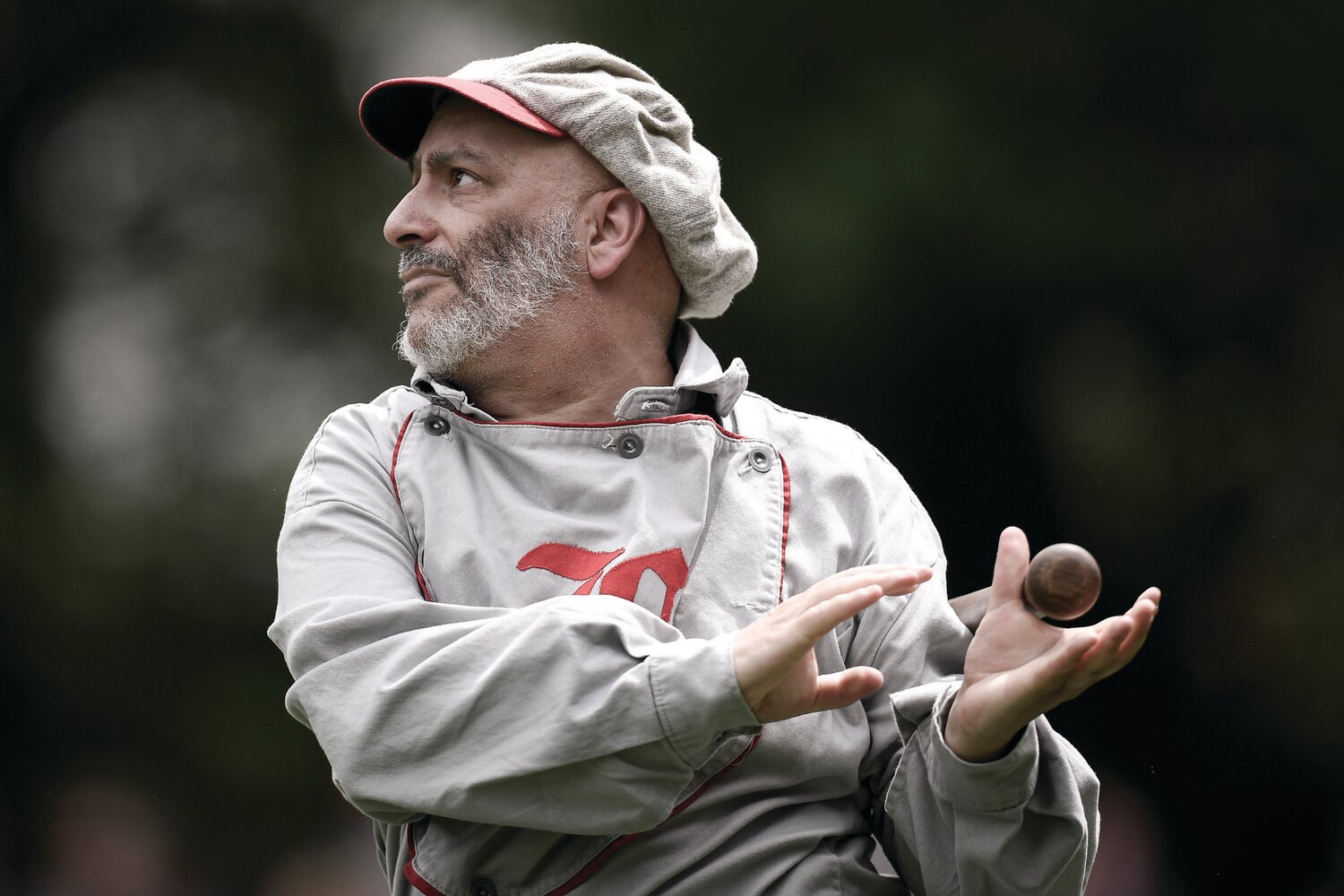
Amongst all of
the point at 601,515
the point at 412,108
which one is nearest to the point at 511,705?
the point at 601,515

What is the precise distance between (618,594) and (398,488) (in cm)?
34

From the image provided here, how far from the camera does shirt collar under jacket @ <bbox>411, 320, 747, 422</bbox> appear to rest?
1.92m

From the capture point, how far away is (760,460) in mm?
1958

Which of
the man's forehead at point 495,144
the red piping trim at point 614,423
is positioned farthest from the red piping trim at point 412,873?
the man's forehead at point 495,144

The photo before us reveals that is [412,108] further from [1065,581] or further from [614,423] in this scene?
[1065,581]

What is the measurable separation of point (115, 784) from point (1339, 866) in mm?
3037

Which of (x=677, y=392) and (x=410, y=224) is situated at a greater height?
(x=410, y=224)

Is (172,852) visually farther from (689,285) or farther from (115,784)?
(689,285)

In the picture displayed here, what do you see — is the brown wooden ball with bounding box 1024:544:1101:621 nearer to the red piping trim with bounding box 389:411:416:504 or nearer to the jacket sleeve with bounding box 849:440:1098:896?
the jacket sleeve with bounding box 849:440:1098:896

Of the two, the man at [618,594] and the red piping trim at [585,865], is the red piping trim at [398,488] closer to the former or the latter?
the man at [618,594]

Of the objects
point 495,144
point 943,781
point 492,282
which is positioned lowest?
point 943,781

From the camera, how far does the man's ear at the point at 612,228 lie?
2.10 metres

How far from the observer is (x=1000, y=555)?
1.64 meters

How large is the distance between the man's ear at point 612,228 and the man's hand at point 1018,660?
2.48 feet
